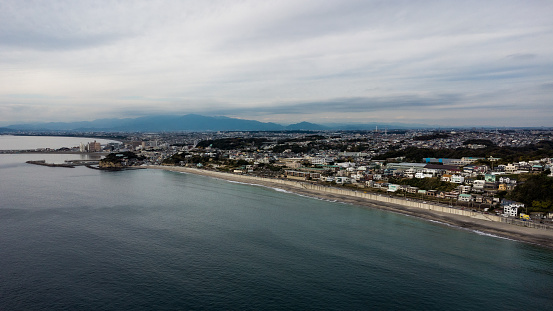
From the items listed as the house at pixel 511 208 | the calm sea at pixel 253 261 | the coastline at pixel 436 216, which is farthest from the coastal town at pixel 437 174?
the calm sea at pixel 253 261

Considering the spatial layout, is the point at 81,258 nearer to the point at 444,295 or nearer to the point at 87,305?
the point at 87,305

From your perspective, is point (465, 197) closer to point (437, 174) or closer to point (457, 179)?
point (457, 179)

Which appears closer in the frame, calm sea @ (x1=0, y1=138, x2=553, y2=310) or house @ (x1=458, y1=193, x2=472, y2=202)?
calm sea @ (x1=0, y1=138, x2=553, y2=310)

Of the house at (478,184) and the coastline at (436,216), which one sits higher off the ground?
the house at (478,184)

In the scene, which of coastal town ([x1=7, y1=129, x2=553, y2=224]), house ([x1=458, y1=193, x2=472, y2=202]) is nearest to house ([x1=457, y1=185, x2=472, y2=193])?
coastal town ([x1=7, y1=129, x2=553, y2=224])

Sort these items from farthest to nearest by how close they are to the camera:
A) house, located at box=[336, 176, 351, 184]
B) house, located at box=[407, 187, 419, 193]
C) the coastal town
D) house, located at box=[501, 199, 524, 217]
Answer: house, located at box=[336, 176, 351, 184]
house, located at box=[407, 187, 419, 193]
the coastal town
house, located at box=[501, 199, 524, 217]

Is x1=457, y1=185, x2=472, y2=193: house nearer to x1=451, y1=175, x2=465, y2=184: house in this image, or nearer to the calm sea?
x1=451, y1=175, x2=465, y2=184: house

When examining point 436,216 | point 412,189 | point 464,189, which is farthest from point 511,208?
point 412,189

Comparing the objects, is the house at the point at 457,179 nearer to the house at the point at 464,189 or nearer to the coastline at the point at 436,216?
the house at the point at 464,189

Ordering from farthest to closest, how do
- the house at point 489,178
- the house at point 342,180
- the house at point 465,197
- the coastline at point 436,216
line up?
the house at point 342,180 → the house at point 489,178 → the house at point 465,197 → the coastline at point 436,216
